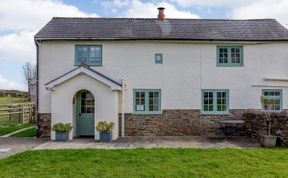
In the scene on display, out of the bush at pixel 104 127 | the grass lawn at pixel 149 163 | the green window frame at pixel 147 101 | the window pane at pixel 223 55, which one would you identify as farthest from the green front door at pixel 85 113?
the window pane at pixel 223 55

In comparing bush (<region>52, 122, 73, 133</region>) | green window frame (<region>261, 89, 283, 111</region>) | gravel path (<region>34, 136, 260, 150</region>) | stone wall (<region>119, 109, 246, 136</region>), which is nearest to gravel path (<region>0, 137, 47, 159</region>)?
gravel path (<region>34, 136, 260, 150</region>)

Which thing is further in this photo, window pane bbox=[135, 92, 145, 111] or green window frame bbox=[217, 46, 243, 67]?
green window frame bbox=[217, 46, 243, 67]

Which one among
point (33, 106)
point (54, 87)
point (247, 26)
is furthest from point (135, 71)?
point (33, 106)

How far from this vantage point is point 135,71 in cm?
1730

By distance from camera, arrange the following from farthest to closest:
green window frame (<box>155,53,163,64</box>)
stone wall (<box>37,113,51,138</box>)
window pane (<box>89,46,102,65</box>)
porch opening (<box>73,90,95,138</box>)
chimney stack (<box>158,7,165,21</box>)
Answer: chimney stack (<box>158,7,165,21</box>) → green window frame (<box>155,53,163,64</box>) → window pane (<box>89,46,102,65</box>) → porch opening (<box>73,90,95,138</box>) → stone wall (<box>37,113,51,138</box>)

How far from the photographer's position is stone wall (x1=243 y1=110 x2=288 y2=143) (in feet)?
44.7

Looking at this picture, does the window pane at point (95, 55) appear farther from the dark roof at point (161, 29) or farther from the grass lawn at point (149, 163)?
the grass lawn at point (149, 163)

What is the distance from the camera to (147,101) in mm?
17328

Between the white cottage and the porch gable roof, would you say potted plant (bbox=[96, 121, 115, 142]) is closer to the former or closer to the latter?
the white cottage

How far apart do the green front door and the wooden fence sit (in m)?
8.84

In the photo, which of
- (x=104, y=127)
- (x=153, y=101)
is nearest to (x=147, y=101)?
(x=153, y=101)

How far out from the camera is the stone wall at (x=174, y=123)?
17.2m

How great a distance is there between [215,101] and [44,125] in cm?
866

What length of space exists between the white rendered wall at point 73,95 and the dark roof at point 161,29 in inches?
96.9
